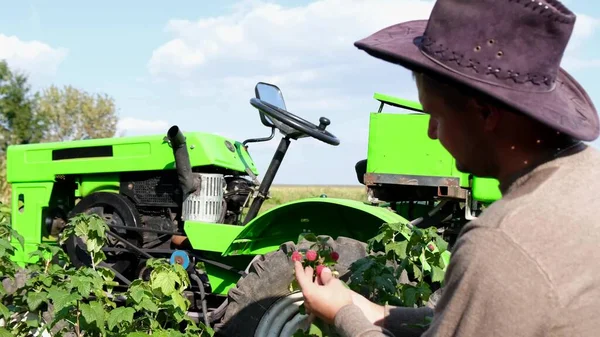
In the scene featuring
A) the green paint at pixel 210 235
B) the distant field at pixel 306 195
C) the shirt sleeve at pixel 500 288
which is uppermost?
the shirt sleeve at pixel 500 288

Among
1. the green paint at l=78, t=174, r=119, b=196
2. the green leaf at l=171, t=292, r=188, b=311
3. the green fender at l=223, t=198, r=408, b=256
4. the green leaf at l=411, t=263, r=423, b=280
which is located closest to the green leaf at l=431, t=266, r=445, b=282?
the green leaf at l=411, t=263, r=423, b=280

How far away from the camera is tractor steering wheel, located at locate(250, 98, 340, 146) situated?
4434mm

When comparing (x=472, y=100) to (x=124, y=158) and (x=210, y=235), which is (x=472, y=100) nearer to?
(x=210, y=235)

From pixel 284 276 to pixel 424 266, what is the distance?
1.13 m

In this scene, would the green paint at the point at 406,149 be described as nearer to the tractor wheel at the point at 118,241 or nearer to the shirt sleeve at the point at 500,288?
the tractor wheel at the point at 118,241

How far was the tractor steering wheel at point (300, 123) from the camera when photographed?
4434 mm

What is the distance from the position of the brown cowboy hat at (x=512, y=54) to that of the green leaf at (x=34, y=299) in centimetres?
229

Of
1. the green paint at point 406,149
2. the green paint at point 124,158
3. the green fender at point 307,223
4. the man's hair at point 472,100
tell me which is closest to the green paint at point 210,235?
the green fender at point 307,223

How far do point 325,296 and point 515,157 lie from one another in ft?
2.03

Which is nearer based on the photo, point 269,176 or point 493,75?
point 493,75

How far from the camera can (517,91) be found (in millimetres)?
1315

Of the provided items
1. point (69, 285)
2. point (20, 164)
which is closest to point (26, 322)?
point (69, 285)

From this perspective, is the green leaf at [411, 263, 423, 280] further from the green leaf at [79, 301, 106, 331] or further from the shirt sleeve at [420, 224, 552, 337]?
the shirt sleeve at [420, 224, 552, 337]

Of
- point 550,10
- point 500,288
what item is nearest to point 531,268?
point 500,288
